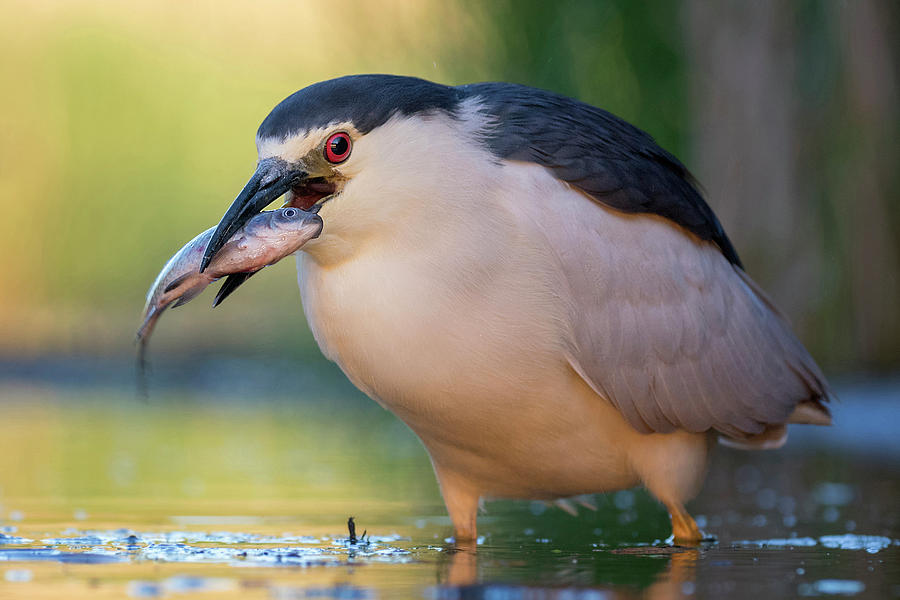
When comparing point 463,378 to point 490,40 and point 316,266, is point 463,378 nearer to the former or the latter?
point 316,266

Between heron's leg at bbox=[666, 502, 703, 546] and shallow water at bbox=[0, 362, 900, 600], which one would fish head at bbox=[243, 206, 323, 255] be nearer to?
shallow water at bbox=[0, 362, 900, 600]

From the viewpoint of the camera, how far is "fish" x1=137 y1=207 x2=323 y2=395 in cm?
374

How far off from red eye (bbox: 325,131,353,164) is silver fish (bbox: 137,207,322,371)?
0.17m

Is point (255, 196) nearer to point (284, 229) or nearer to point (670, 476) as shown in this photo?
point (284, 229)

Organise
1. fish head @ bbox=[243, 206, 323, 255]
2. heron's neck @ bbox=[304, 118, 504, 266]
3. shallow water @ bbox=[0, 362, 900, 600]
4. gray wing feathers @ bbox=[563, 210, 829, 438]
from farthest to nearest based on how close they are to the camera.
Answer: gray wing feathers @ bbox=[563, 210, 829, 438] < heron's neck @ bbox=[304, 118, 504, 266] < fish head @ bbox=[243, 206, 323, 255] < shallow water @ bbox=[0, 362, 900, 600]

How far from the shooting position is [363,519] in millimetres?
5016

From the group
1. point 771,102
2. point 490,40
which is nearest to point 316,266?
point 771,102

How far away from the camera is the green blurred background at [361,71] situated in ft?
32.6

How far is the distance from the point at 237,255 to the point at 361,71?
27.8ft

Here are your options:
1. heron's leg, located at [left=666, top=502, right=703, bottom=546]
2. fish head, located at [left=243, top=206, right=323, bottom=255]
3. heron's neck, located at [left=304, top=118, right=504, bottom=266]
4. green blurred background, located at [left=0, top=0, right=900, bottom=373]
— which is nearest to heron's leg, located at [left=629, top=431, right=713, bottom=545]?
heron's leg, located at [left=666, top=502, right=703, bottom=546]

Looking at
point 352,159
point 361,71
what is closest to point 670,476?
point 352,159

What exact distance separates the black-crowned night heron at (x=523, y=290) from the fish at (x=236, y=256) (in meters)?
0.05

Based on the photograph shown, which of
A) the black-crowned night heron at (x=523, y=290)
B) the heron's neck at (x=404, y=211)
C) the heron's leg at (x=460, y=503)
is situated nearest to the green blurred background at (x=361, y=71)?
the black-crowned night heron at (x=523, y=290)

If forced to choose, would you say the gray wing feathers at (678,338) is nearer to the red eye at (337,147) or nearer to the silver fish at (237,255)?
the red eye at (337,147)
